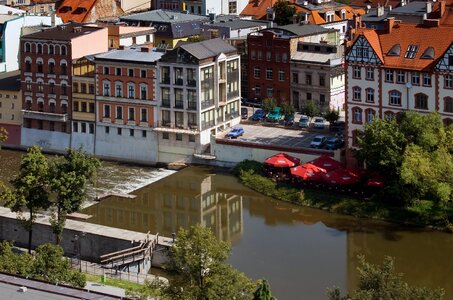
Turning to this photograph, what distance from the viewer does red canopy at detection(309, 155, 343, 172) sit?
5875 cm

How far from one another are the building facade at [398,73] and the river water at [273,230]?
8109 millimetres

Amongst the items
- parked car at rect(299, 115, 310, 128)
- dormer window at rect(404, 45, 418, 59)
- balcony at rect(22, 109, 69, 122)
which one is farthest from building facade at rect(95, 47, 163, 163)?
dormer window at rect(404, 45, 418, 59)

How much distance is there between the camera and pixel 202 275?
1307 inches

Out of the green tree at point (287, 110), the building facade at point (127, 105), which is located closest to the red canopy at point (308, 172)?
the green tree at point (287, 110)

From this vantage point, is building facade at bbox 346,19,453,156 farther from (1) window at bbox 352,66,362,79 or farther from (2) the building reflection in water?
(2) the building reflection in water

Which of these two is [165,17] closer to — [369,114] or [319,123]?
[319,123]

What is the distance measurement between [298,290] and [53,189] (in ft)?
39.1

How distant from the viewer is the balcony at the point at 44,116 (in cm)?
6931

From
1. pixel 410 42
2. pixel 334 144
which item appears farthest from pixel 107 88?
pixel 410 42

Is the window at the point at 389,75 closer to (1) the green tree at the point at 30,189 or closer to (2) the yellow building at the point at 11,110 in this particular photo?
(1) the green tree at the point at 30,189

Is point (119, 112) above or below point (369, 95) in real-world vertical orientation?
below

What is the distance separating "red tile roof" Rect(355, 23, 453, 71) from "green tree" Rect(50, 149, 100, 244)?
19.6 m

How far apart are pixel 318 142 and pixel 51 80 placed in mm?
19054

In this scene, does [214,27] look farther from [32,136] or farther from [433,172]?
[433,172]
